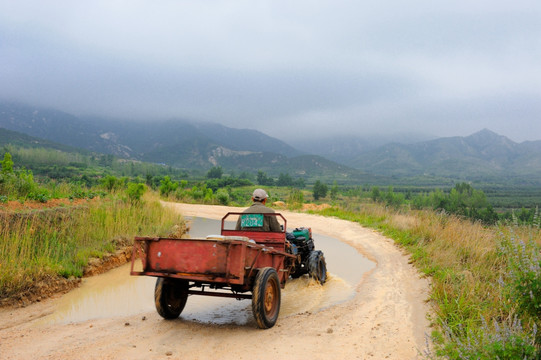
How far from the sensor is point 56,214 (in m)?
11.3

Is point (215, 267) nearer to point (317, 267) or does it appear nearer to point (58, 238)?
point (317, 267)

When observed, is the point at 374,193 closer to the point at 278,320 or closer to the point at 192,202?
the point at 192,202

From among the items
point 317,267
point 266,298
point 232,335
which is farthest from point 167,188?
point 232,335

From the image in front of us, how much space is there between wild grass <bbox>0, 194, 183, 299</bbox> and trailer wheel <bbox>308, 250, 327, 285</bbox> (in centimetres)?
532

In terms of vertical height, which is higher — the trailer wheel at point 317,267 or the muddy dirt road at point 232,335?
the trailer wheel at point 317,267

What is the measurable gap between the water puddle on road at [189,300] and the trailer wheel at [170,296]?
324 millimetres

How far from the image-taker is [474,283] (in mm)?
6918

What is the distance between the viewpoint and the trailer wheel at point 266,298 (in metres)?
5.77

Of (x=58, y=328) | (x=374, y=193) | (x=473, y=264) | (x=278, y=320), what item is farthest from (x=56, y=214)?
(x=374, y=193)

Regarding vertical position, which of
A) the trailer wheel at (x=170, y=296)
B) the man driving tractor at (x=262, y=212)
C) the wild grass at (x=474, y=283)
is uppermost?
the man driving tractor at (x=262, y=212)

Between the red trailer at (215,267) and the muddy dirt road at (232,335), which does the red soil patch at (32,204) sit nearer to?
the muddy dirt road at (232,335)

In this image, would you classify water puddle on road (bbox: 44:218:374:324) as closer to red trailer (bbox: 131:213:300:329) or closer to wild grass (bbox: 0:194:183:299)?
wild grass (bbox: 0:194:183:299)

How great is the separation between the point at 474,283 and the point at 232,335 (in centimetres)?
421

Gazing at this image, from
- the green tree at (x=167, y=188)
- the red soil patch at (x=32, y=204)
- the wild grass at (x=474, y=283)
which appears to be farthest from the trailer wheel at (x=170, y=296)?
the green tree at (x=167, y=188)
